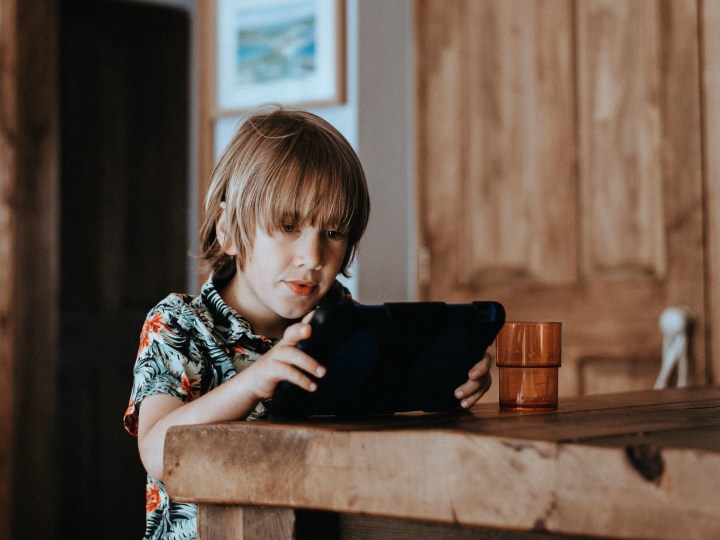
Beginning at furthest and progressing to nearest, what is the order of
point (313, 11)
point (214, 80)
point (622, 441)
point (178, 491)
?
point (214, 80) → point (313, 11) → point (178, 491) → point (622, 441)

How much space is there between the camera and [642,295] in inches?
93.1

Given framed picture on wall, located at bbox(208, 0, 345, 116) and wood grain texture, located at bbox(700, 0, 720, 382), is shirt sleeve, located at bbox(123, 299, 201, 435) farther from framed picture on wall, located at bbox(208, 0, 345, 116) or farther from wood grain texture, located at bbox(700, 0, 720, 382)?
framed picture on wall, located at bbox(208, 0, 345, 116)

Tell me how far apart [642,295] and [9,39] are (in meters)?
2.02

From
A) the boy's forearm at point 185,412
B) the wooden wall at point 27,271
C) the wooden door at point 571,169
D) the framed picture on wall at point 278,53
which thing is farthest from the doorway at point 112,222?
the boy's forearm at point 185,412

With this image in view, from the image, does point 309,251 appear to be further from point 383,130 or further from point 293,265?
point 383,130

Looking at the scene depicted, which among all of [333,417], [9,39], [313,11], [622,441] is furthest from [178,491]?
[9,39]

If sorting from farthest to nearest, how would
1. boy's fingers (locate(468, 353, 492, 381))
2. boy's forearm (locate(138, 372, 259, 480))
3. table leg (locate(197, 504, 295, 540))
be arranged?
boy's fingers (locate(468, 353, 492, 381)) → boy's forearm (locate(138, 372, 259, 480)) → table leg (locate(197, 504, 295, 540))

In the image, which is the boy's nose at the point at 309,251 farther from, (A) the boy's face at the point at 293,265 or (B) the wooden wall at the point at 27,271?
(B) the wooden wall at the point at 27,271

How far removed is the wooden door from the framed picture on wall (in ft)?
0.89

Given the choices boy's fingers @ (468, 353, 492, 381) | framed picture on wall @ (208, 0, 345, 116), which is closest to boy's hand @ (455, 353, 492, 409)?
boy's fingers @ (468, 353, 492, 381)

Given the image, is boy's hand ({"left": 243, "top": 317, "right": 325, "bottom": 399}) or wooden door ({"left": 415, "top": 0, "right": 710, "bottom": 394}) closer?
boy's hand ({"left": 243, "top": 317, "right": 325, "bottom": 399})

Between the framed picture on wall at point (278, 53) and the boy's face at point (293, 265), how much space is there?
1.51 m

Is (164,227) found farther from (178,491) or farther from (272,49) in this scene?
(178,491)

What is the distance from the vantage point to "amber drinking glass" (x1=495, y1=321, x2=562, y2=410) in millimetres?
1074
